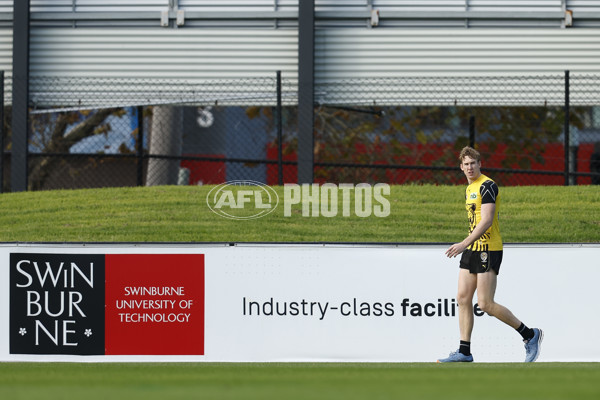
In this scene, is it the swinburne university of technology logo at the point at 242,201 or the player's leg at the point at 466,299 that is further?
the swinburne university of technology logo at the point at 242,201

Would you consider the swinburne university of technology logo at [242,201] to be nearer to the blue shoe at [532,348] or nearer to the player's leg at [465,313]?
the player's leg at [465,313]

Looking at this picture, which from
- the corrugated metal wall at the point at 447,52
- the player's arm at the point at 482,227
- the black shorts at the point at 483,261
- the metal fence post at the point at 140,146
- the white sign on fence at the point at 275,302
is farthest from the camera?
the corrugated metal wall at the point at 447,52

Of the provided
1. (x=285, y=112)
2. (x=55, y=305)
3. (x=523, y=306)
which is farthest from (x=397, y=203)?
(x=285, y=112)

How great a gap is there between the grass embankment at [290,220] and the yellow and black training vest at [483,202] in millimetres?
3392

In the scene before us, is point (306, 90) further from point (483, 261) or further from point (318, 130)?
point (318, 130)

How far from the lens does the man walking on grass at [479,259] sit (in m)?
8.44

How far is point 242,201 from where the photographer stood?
13547mm

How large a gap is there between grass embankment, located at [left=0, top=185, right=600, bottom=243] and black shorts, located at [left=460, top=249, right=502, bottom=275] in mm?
3321

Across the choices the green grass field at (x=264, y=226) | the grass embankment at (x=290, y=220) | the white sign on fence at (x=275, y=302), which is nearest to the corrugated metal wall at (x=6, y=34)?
the green grass field at (x=264, y=226)

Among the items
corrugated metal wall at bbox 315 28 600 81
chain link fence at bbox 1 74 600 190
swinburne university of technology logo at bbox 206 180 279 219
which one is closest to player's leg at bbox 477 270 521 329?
swinburne university of technology logo at bbox 206 180 279 219
